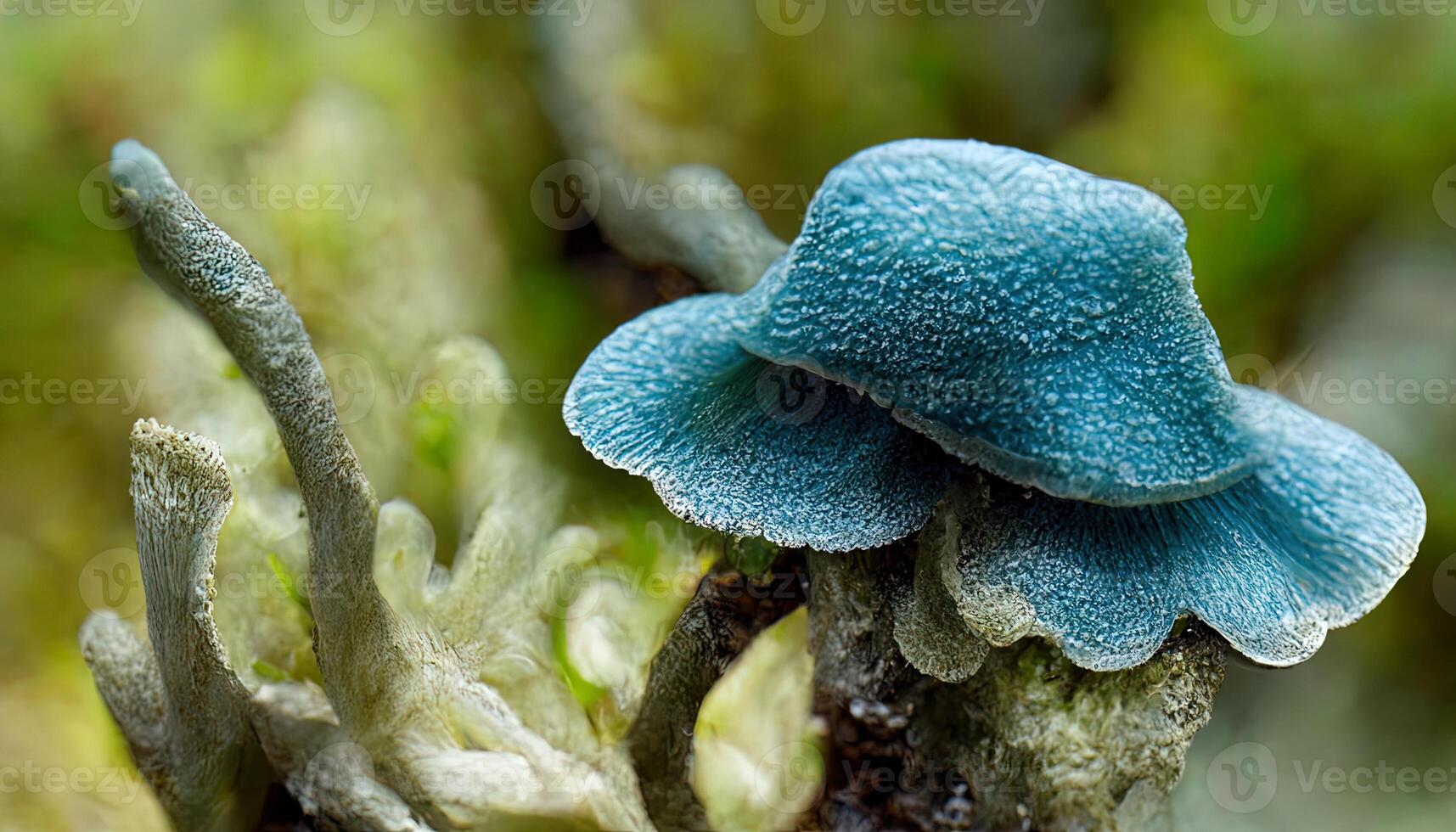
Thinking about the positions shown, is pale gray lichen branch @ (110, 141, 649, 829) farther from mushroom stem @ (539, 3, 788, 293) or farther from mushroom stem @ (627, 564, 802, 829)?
mushroom stem @ (539, 3, 788, 293)

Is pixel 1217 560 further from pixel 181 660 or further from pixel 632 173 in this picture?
pixel 181 660

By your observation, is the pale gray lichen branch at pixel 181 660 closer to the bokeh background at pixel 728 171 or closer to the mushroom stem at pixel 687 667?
the bokeh background at pixel 728 171

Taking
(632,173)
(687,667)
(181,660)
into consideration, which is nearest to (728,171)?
(632,173)

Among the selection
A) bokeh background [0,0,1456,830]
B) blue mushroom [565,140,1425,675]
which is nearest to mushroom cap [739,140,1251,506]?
blue mushroom [565,140,1425,675]

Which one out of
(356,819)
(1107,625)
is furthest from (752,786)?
(1107,625)

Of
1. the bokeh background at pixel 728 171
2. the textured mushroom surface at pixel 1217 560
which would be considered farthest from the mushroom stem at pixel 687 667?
the textured mushroom surface at pixel 1217 560
